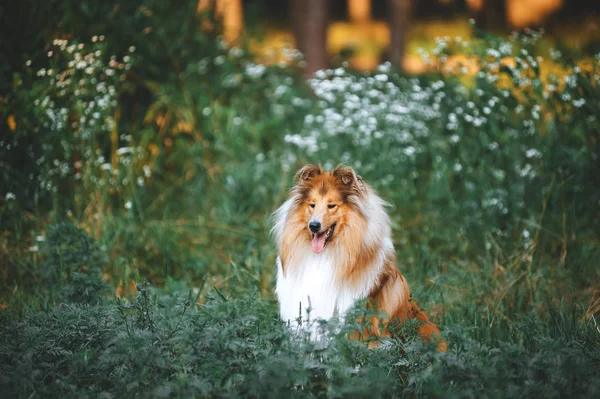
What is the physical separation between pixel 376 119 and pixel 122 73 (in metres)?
2.76

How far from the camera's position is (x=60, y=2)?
6.52 m

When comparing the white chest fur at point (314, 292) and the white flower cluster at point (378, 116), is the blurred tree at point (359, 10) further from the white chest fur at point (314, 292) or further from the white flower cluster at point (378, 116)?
the white chest fur at point (314, 292)

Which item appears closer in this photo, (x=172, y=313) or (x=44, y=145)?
(x=172, y=313)

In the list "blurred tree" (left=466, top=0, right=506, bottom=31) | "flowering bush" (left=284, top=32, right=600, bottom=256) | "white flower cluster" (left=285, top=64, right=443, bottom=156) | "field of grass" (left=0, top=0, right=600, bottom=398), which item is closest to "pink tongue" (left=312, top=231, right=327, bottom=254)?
"field of grass" (left=0, top=0, right=600, bottom=398)

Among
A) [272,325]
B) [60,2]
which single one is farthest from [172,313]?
[60,2]

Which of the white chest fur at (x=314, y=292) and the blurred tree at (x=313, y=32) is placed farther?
the blurred tree at (x=313, y=32)

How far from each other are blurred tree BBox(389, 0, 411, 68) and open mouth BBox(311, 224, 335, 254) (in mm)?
9351

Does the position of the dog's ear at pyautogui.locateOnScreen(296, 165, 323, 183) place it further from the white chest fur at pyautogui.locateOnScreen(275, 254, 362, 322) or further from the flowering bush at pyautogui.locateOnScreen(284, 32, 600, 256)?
the flowering bush at pyautogui.locateOnScreen(284, 32, 600, 256)

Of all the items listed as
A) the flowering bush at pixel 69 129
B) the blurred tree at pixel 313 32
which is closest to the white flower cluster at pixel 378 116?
the flowering bush at pixel 69 129

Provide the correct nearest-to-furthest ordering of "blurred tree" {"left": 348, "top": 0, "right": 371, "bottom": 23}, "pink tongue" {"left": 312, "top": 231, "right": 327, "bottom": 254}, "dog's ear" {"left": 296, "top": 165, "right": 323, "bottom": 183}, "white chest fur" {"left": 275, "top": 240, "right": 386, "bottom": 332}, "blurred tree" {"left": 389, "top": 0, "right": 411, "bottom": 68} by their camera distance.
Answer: "white chest fur" {"left": 275, "top": 240, "right": 386, "bottom": 332}
"pink tongue" {"left": 312, "top": 231, "right": 327, "bottom": 254}
"dog's ear" {"left": 296, "top": 165, "right": 323, "bottom": 183}
"blurred tree" {"left": 389, "top": 0, "right": 411, "bottom": 68}
"blurred tree" {"left": 348, "top": 0, "right": 371, "bottom": 23}

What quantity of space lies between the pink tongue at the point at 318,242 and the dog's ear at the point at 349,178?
36cm

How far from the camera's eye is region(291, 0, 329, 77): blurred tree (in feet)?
32.7

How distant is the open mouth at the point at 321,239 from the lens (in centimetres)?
413

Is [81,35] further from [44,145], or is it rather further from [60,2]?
[44,145]
